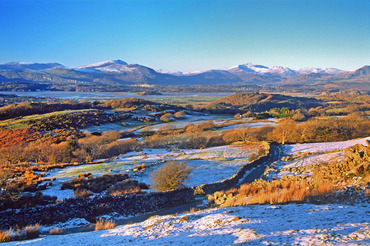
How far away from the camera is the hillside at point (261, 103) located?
14075 cm

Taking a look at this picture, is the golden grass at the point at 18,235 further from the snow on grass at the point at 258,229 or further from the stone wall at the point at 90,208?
the stone wall at the point at 90,208

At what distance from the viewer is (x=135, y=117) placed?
97.2m

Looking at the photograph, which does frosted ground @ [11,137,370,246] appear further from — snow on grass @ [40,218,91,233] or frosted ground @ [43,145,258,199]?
frosted ground @ [43,145,258,199]

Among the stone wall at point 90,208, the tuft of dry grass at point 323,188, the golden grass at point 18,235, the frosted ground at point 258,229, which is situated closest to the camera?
the frosted ground at point 258,229

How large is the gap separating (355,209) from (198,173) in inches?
772

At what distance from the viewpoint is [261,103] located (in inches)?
5787

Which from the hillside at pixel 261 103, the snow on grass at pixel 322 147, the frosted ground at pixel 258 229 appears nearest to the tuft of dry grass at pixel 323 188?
the frosted ground at pixel 258 229

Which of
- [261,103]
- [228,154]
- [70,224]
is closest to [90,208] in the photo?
[70,224]

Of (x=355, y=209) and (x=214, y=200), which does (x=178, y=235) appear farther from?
(x=214, y=200)

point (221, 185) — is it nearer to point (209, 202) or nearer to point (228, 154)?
point (209, 202)

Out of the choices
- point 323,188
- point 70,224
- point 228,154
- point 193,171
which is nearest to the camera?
point 323,188

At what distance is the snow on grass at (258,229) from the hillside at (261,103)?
130 m

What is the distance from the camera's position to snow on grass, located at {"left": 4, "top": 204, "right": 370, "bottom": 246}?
6.74 m

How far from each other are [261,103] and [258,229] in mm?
146128
